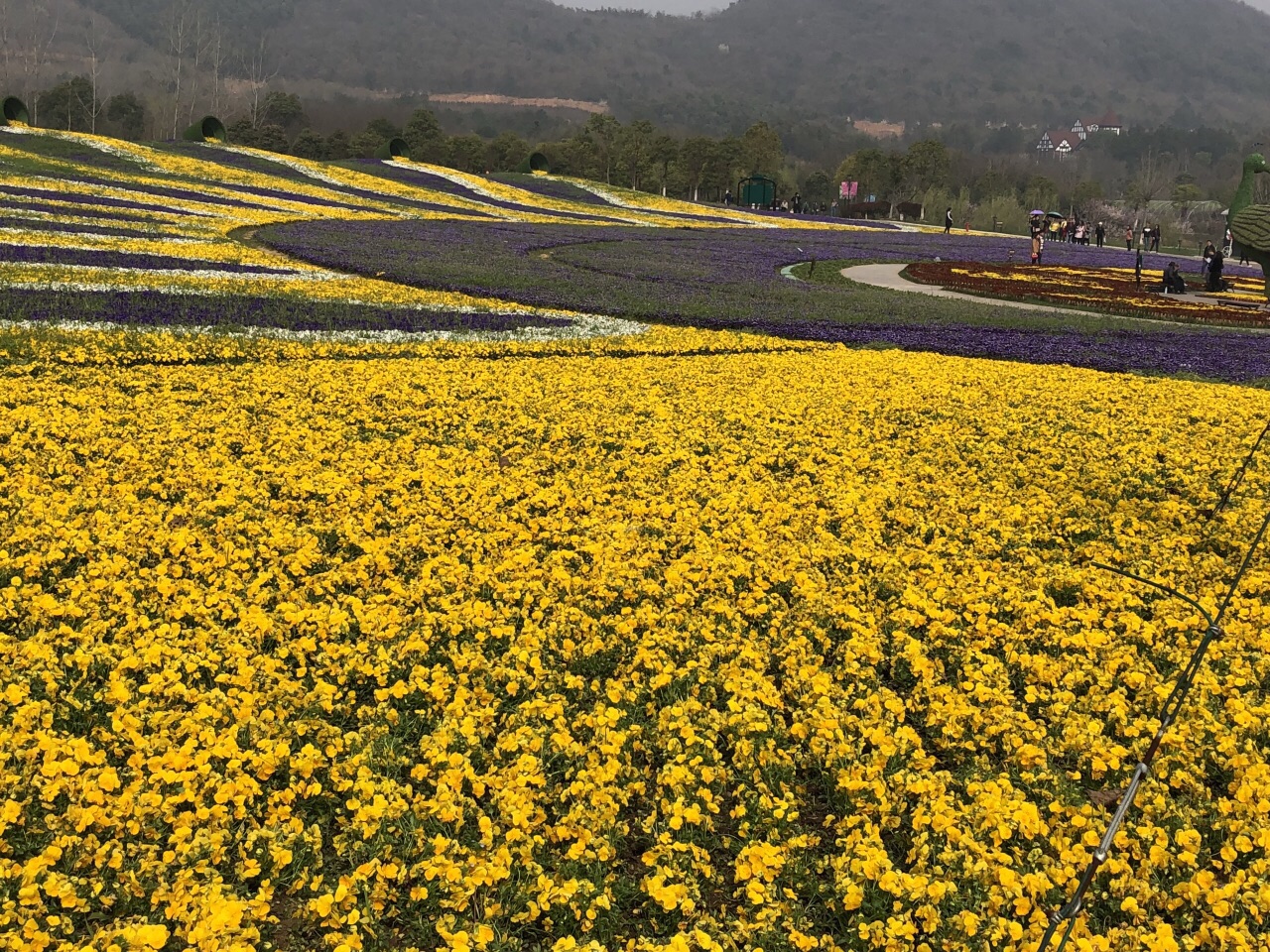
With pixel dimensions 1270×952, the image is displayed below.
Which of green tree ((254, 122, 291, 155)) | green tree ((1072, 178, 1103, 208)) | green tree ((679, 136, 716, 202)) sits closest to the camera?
green tree ((254, 122, 291, 155))

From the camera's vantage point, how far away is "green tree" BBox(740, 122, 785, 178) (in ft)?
372

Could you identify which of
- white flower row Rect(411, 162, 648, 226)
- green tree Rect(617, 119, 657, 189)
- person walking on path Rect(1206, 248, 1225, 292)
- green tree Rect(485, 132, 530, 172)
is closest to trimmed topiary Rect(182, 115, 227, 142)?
white flower row Rect(411, 162, 648, 226)

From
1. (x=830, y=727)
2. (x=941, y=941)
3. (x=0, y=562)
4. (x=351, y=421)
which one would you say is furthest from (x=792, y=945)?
(x=351, y=421)

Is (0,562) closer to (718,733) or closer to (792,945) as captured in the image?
(718,733)

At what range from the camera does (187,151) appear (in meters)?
66.7

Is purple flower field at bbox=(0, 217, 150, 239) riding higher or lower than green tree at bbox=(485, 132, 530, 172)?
lower

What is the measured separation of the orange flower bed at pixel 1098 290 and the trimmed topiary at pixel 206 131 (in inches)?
2510

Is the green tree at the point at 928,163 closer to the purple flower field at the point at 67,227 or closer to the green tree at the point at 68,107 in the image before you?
the green tree at the point at 68,107

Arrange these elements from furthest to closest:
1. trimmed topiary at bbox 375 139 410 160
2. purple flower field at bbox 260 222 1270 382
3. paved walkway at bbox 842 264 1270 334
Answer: trimmed topiary at bbox 375 139 410 160 < paved walkway at bbox 842 264 1270 334 < purple flower field at bbox 260 222 1270 382

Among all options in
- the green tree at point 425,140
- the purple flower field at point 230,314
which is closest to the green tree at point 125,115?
the green tree at point 425,140

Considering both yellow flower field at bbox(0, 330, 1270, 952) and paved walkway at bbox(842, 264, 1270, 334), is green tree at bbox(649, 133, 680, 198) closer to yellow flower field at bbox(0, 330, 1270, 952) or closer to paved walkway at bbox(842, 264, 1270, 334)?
paved walkway at bbox(842, 264, 1270, 334)

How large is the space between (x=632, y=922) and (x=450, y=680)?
2.37 metres

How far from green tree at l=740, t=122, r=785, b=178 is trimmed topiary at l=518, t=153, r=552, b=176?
2789cm

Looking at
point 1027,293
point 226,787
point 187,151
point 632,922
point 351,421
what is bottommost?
point 632,922
